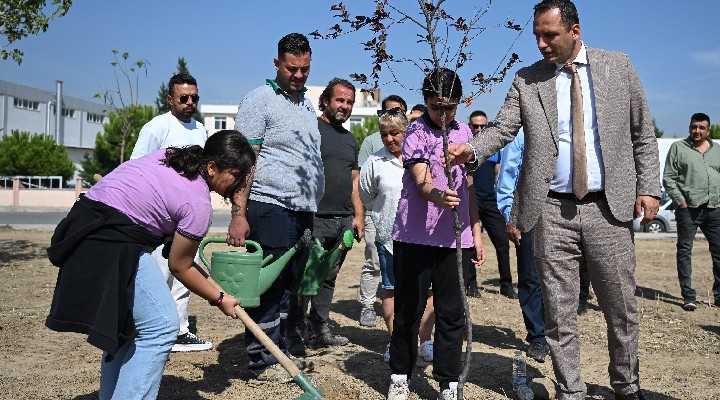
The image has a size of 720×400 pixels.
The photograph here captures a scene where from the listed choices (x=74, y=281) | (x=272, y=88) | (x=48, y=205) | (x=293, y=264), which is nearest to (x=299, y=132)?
(x=272, y=88)

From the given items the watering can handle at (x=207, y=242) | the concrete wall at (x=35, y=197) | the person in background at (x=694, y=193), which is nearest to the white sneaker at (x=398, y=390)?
the watering can handle at (x=207, y=242)

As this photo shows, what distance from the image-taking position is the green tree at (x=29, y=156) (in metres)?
41.1

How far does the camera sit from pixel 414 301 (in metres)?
4.36

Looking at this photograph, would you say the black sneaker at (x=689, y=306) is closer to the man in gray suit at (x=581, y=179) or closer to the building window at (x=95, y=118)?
the man in gray suit at (x=581, y=179)

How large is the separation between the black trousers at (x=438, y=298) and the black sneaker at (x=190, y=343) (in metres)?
1.98

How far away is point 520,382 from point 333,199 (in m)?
2.14

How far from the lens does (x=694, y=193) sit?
8422 mm

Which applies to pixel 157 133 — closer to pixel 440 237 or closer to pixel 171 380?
A: pixel 171 380

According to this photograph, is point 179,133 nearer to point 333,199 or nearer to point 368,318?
point 333,199

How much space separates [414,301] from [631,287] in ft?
4.01

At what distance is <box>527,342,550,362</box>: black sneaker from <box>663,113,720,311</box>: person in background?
3466mm

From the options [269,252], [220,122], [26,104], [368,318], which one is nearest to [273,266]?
[269,252]

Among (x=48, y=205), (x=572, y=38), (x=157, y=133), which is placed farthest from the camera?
(x=48, y=205)

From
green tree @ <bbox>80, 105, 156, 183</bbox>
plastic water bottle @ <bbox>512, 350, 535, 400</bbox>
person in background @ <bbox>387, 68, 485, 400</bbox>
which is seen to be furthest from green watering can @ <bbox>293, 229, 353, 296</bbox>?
green tree @ <bbox>80, 105, 156, 183</bbox>
